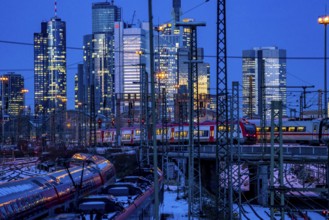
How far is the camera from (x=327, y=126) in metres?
18.8

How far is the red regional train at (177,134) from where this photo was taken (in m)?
63.6

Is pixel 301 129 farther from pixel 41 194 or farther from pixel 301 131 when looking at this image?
pixel 41 194

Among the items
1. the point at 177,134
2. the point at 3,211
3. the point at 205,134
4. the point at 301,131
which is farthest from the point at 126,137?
the point at 3,211

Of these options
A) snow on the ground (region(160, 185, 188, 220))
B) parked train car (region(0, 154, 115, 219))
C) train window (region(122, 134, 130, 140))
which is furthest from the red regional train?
parked train car (region(0, 154, 115, 219))

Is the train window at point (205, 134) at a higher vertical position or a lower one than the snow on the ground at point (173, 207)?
higher

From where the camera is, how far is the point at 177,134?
233ft

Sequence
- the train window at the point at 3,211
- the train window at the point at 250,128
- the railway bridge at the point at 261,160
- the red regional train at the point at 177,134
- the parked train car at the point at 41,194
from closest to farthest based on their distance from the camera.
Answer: the train window at the point at 3,211 → the parked train car at the point at 41,194 → the railway bridge at the point at 261,160 → the red regional train at the point at 177,134 → the train window at the point at 250,128

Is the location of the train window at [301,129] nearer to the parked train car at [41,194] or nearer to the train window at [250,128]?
the train window at [250,128]

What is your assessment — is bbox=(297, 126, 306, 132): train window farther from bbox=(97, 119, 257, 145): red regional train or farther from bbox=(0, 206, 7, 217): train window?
bbox=(0, 206, 7, 217): train window

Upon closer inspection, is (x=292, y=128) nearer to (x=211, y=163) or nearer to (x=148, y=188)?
(x=211, y=163)

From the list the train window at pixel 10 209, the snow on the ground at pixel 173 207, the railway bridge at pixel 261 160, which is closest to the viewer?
the train window at pixel 10 209

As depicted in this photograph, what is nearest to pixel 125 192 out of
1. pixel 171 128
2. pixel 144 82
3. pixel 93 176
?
pixel 93 176

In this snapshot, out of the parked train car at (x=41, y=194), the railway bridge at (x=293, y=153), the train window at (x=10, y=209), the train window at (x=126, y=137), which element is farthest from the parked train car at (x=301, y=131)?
the train window at (x=10, y=209)

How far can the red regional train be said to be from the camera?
63.6m
